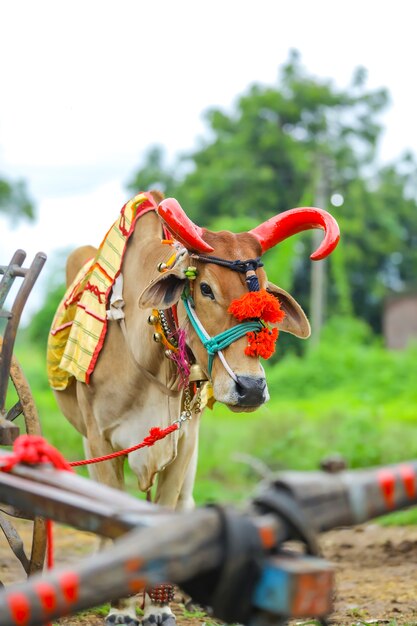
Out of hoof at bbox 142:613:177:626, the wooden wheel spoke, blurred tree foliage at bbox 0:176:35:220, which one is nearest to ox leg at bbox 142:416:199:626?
hoof at bbox 142:613:177:626

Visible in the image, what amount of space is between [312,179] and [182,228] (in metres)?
26.4

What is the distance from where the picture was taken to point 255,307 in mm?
4066

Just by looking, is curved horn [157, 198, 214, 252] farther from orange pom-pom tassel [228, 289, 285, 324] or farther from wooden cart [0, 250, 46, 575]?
Result: wooden cart [0, 250, 46, 575]

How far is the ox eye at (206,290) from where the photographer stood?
4.27m

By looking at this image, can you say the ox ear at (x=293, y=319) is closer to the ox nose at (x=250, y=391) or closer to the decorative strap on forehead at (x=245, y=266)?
the decorative strap on forehead at (x=245, y=266)

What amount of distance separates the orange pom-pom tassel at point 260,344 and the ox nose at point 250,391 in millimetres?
113

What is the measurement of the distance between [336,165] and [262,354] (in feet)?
97.9

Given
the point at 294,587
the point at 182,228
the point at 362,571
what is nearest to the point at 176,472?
the point at 182,228

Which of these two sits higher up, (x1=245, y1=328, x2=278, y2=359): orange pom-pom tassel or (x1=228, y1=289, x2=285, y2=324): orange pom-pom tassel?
(x1=228, y1=289, x2=285, y2=324): orange pom-pom tassel

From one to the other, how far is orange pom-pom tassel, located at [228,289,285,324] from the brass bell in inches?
15.5

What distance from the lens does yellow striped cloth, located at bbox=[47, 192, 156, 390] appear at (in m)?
4.96

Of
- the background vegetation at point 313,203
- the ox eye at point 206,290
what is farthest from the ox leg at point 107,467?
the background vegetation at point 313,203

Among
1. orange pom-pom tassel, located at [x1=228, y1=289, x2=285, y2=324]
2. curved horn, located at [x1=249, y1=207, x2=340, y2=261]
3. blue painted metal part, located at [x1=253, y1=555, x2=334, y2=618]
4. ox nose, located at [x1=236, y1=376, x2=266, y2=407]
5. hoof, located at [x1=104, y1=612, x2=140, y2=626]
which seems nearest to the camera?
blue painted metal part, located at [x1=253, y1=555, x2=334, y2=618]

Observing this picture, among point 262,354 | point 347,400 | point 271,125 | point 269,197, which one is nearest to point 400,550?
point 262,354
